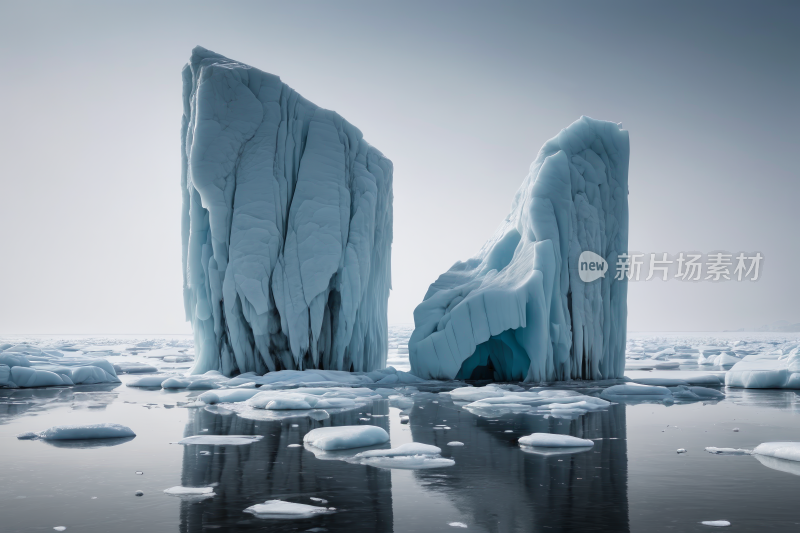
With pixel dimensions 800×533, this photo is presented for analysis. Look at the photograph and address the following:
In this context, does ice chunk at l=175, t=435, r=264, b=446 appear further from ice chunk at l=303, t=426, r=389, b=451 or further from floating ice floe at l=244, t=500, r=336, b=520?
floating ice floe at l=244, t=500, r=336, b=520

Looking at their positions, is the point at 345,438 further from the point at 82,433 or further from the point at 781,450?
the point at 781,450

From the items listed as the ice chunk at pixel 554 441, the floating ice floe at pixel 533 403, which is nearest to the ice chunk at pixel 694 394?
the floating ice floe at pixel 533 403

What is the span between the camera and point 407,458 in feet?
21.4

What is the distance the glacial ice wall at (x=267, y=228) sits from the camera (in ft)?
58.2

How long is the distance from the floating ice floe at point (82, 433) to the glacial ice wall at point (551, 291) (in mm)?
11140

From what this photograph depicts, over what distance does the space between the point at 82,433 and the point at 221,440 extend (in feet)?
6.05

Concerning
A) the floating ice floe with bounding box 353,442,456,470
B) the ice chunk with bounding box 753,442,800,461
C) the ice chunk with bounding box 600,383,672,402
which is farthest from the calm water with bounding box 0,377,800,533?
the ice chunk with bounding box 600,383,672,402

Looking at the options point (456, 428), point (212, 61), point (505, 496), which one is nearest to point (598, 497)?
point (505, 496)

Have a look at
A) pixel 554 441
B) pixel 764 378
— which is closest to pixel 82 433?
pixel 554 441

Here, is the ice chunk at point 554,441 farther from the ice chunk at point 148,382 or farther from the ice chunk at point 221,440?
the ice chunk at point 148,382

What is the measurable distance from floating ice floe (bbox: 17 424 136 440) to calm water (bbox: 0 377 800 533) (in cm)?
25

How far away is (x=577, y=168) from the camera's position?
64.4 ft

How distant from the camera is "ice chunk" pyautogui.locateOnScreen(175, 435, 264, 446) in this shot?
7.49m

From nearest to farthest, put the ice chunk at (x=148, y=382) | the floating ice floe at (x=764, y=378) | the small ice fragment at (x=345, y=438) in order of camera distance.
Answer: the small ice fragment at (x=345, y=438) < the ice chunk at (x=148, y=382) < the floating ice floe at (x=764, y=378)
